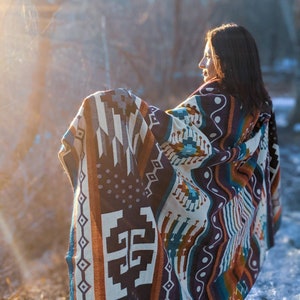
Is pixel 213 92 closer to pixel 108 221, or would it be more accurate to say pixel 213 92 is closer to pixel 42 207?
pixel 108 221

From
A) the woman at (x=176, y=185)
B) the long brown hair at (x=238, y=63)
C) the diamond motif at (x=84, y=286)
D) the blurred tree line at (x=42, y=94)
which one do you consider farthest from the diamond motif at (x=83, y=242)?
the blurred tree line at (x=42, y=94)

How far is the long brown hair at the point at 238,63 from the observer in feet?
7.90

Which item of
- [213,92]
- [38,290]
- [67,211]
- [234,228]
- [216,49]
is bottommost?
[38,290]

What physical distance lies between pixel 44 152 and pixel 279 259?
2.08 metres

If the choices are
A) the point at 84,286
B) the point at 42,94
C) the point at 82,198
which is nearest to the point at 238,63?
the point at 82,198

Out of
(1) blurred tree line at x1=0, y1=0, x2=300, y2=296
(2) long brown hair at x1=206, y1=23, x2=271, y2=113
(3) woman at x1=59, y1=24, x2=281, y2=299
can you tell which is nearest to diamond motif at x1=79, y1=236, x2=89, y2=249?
(3) woman at x1=59, y1=24, x2=281, y2=299

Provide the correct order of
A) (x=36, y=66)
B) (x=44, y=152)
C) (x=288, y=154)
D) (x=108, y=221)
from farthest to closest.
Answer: (x=288, y=154) → (x=44, y=152) → (x=36, y=66) → (x=108, y=221)

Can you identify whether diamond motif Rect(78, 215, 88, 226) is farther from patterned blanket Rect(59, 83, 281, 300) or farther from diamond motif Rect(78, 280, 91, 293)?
diamond motif Rect(78, 280, 91, 293)

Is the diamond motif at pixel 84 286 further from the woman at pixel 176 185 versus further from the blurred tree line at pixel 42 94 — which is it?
the blurred tree line at pixel 42 94

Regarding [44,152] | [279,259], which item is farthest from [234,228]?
[44,152]

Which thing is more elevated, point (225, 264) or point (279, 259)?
point (225, 264)

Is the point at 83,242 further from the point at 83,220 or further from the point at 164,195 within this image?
the point at 164,195

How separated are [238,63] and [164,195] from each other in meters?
0.74

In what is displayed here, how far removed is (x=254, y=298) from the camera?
2.91 metres
